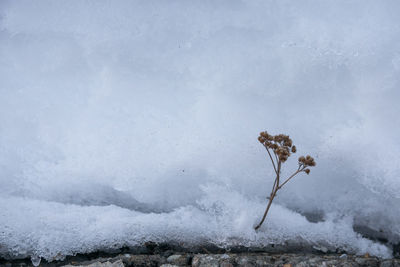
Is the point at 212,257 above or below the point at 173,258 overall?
above

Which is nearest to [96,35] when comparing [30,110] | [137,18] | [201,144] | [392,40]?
[137,18]

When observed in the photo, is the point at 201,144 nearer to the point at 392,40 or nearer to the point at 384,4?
the point at 392,40

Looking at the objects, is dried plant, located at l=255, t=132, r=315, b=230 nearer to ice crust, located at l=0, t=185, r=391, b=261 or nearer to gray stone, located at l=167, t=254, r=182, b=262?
ice crust, located at l=0, t=185, r=391, b=261

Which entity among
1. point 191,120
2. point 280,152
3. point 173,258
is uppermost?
point 191,120

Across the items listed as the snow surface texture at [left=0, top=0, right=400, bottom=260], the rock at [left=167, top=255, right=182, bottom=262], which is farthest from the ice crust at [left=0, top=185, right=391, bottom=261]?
the rock at [left=167, top=255, right=182, bottom=262]

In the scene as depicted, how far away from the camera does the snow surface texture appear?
2.42 meters

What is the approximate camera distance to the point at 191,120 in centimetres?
290

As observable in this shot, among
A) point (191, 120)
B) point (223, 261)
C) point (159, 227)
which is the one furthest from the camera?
point (191, 120)

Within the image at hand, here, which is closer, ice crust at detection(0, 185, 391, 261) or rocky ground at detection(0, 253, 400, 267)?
rocky ground at detection(0, 253, 400, 267)

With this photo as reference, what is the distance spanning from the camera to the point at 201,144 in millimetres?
2764

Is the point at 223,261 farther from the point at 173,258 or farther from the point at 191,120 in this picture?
the point at 191,120

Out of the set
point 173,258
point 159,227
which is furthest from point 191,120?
point 173,258

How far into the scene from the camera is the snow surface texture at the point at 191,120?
2422mm

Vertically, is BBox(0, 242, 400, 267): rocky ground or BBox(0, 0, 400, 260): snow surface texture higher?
BBox(0, 0, 400, 260): snow surface texture
